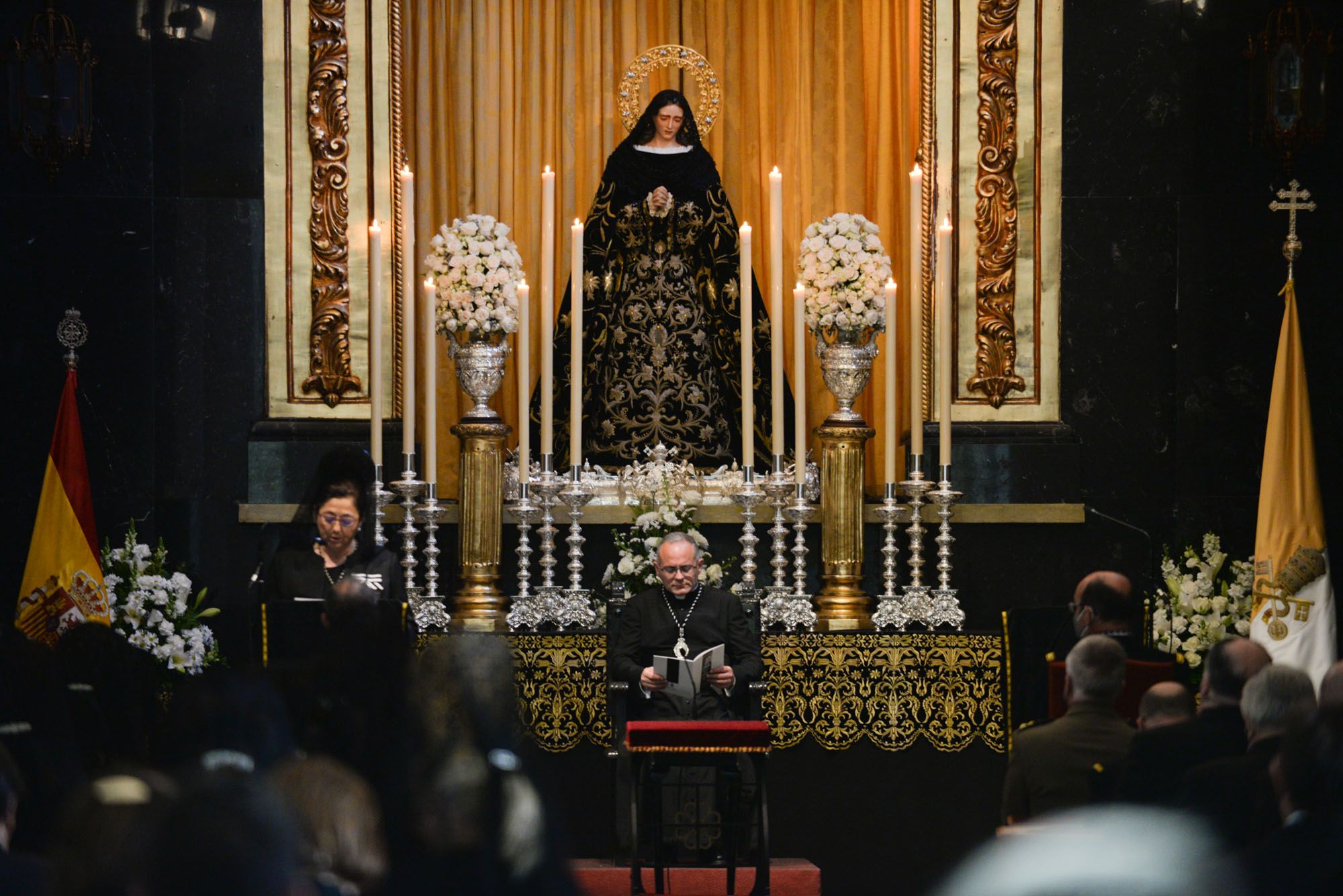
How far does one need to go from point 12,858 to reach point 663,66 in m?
7.13

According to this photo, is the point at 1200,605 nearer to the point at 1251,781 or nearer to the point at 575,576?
the point at 575,576

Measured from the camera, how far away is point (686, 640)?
788 centimetres

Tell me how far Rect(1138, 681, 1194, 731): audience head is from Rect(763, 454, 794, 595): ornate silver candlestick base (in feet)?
11.3


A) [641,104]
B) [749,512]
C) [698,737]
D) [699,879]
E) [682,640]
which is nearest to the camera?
[698,737]

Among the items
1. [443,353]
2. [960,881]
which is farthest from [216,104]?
[960,881]

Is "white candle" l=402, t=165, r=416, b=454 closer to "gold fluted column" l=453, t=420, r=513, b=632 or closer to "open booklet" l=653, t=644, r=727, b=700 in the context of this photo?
"gold fluted column" l=453, t=420, r=513, b=632

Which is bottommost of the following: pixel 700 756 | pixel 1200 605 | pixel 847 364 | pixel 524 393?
pixel 700 756

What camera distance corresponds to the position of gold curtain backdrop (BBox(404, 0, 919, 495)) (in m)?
9.67

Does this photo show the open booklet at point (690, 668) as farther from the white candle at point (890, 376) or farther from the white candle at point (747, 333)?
the white candle at point (890, 376)

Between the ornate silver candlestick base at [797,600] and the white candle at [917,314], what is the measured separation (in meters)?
0.58

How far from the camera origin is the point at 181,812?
2.65 meters

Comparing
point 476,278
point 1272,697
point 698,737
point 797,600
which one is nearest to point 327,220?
A: point 476,278

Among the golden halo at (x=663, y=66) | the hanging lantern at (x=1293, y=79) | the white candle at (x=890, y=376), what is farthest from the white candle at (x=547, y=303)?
the hanging lantern at (x=1293, y=79)

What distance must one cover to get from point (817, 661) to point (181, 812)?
5.53 m
